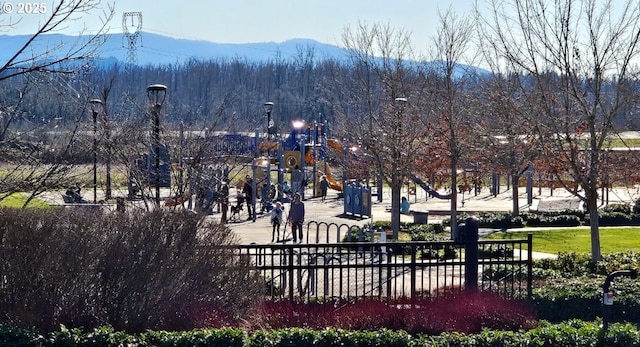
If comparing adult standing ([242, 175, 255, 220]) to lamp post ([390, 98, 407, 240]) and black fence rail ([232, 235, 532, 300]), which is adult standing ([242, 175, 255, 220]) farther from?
black fence rail ([232, 235, 532, 300])

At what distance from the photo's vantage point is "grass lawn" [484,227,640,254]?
19572 mm

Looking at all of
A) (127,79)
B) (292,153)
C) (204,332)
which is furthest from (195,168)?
(127,79)

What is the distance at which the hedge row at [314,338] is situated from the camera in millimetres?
7293

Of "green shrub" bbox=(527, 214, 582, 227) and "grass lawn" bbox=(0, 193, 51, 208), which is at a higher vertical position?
"grass lawn" bbox=(0, 193, 51, 208)

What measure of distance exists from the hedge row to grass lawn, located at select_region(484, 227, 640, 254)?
11198 mm

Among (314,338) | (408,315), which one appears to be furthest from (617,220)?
(314,338)

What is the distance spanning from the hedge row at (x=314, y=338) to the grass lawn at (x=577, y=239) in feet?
36.7

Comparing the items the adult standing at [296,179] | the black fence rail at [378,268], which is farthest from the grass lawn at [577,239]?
the adult standing at [296,179]

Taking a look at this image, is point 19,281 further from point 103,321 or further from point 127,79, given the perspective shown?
point 127,79

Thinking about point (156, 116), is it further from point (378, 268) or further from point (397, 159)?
point (397, 159)

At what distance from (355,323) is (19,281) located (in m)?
3.44

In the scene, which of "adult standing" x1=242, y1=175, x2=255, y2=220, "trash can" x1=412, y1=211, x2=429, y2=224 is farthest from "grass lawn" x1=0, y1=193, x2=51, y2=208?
"trash can" x1=412, y1=211, x2=429, y2=224

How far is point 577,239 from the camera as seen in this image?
21688 millimetres

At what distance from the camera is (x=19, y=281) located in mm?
8148
